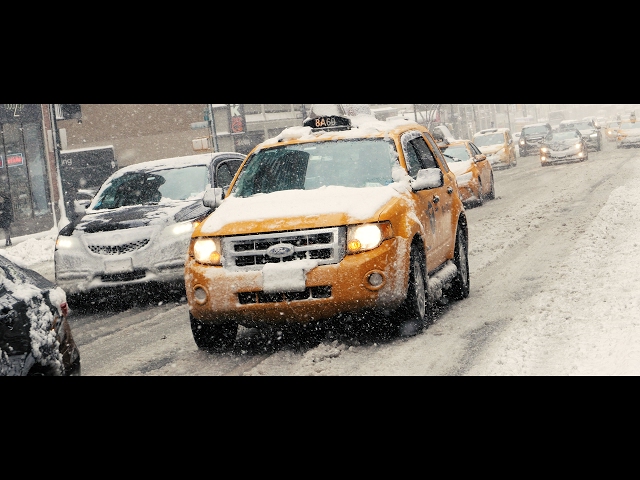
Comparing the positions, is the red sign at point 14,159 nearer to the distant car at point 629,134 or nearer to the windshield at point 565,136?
the windshield at point 565,136

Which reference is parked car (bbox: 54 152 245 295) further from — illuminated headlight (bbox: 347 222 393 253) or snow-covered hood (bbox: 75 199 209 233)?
illuminated headlight (bbox: 347 222 393 253)

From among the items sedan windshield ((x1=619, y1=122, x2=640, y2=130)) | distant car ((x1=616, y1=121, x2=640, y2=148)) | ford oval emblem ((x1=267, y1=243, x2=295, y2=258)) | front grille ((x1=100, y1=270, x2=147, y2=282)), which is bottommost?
distant car ((x1=616, y1=121, x2=640, y2=148))

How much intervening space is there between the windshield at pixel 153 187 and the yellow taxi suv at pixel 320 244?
10.2ft

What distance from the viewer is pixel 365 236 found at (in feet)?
23.6

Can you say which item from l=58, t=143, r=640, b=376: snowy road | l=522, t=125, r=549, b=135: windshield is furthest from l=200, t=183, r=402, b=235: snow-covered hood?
l=522, t=125, r=549, b=135: windshield

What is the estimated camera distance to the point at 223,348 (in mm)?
7820

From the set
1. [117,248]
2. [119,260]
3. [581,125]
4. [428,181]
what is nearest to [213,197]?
[428,181]

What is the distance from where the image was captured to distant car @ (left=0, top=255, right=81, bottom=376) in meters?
4.99

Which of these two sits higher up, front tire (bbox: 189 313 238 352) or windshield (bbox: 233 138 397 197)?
windshield (bbox: 233 138 397 197)

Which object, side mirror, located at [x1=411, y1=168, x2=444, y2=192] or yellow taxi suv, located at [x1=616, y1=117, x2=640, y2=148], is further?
yellow taxi suv, located at [x1=616, y1=117, x2=640, y2=148]

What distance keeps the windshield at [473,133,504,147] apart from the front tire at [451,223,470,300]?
2610 cm
